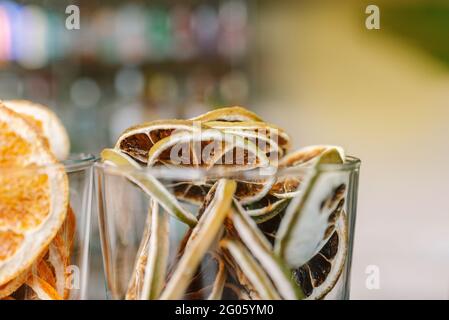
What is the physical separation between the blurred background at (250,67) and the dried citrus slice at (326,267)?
4.54ft

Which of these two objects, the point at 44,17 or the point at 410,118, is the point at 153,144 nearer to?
the point at 410,118

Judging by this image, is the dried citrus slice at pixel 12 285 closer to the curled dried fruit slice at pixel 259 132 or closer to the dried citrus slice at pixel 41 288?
the dried citrus slice at pixel 41 288

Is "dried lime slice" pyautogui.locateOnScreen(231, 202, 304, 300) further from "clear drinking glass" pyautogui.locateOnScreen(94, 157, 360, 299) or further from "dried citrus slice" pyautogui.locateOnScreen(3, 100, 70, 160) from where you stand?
"dried citrus slice" pyautogui.locateOnScreen(3, 100, 70, 160)

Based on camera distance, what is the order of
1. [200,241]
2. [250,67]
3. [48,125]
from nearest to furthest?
[200,241], [48,125], [250,67]

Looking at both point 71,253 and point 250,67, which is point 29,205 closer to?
point 71,253

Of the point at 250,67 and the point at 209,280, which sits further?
the point at 250,67

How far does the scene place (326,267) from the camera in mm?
293

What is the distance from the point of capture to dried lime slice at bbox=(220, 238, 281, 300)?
267mm

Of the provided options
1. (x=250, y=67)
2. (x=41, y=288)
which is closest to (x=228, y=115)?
(x=41, y=288)

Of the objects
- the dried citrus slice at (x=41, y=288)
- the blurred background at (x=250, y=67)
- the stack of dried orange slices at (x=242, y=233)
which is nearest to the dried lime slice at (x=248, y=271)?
the stack of dried orange slices at (x=242, y=233)

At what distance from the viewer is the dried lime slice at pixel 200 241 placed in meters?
0.26

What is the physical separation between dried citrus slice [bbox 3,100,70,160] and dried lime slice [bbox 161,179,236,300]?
0.13 metres

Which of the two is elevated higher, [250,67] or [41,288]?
[250,67]
